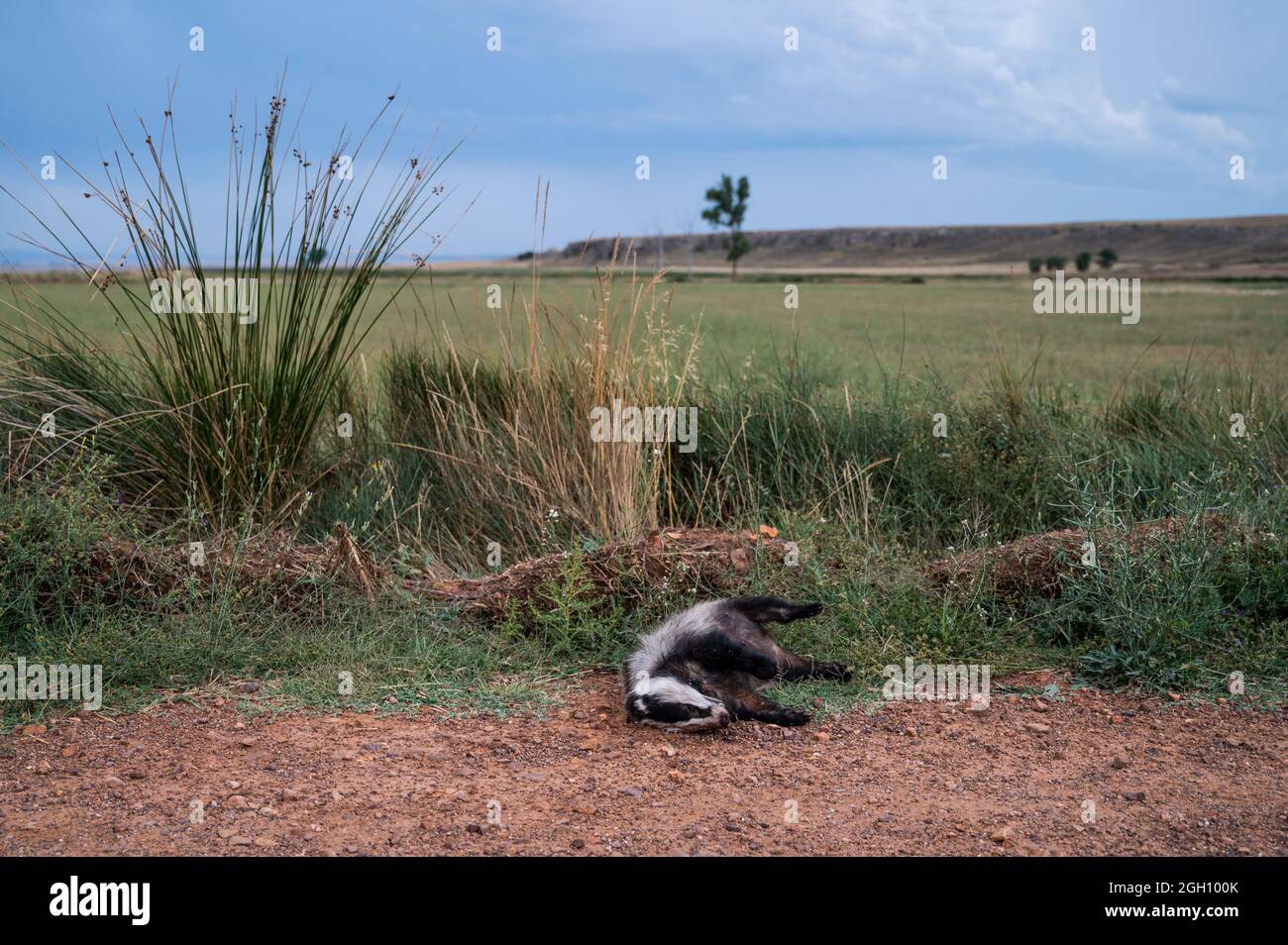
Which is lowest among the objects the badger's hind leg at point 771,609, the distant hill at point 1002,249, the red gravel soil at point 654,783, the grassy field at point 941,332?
the red gravel soil at point 654,783

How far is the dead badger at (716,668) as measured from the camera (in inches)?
155

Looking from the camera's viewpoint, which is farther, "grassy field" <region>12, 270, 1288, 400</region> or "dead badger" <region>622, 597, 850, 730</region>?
"grassy field" <region>12, 270, 1288, 400</region>

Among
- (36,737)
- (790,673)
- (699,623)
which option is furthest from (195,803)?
(790,673)

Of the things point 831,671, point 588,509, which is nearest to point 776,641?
point 831,671

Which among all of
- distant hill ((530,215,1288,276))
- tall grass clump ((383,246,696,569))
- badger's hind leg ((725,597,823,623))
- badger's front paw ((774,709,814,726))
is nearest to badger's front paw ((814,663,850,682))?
badger's hind leg ((725,597,823,623))

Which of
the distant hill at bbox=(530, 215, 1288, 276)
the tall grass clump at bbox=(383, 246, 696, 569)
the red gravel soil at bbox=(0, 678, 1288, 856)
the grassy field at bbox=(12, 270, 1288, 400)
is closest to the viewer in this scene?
the red gravel soil at bbox=(0, 678, 1288, 856)

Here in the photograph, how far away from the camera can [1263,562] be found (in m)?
4.87

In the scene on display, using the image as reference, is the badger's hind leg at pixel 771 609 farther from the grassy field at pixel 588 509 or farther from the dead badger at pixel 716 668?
the grassy field at pixel 588 509

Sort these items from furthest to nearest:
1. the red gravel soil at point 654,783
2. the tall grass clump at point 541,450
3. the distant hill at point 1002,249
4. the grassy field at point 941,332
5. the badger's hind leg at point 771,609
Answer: the distant hill at point 1002,249
the grassy field at point 941,332
the tall grass clump at point 541,450
the badger's hind leg at point 771,609
the red gravel soil at point 654,783

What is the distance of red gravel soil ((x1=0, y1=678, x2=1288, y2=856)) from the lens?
122 inches

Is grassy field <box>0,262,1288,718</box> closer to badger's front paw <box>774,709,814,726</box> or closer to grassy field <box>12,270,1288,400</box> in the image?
badger's front paw <box>774,709,814,726</box>

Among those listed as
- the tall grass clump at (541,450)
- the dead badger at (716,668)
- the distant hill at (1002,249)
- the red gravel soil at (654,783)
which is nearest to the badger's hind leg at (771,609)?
the dead badger at (716,668)

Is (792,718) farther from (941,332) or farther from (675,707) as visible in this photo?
(941,332)

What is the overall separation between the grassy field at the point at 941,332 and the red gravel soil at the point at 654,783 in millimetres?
2801
